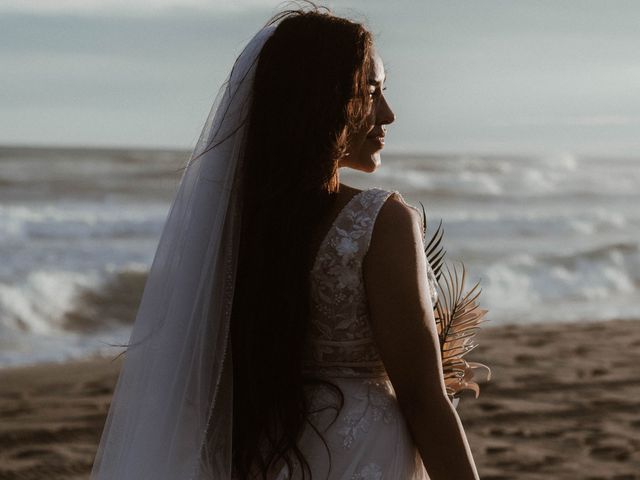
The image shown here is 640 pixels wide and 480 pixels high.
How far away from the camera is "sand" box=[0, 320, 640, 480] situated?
18.8 ft

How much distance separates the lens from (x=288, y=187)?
2.06 m

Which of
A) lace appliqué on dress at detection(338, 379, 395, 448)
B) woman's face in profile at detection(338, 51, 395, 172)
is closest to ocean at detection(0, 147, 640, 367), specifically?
lace appliqué on dress at detection(338, 379, 395, 448)

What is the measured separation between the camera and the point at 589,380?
304 inches

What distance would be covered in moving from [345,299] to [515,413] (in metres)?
4.98

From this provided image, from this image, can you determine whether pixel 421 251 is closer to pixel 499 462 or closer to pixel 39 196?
pixel 499 462

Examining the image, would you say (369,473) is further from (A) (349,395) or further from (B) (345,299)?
(B) (345,299)

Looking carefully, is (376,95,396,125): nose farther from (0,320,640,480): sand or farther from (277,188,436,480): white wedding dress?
(0,320,640,480): sand

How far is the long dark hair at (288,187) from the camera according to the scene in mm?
2039

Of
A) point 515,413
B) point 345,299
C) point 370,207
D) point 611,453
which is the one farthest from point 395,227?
point 515,413

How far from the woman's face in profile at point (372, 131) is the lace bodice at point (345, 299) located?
0.10 m

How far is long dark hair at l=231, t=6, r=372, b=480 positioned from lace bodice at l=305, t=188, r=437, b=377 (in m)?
0.03

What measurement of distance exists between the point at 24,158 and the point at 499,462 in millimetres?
27178

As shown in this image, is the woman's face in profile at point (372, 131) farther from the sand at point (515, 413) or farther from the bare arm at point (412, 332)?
the sand at point (515, 413)

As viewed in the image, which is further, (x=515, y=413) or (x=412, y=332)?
(x=515, y=413)
